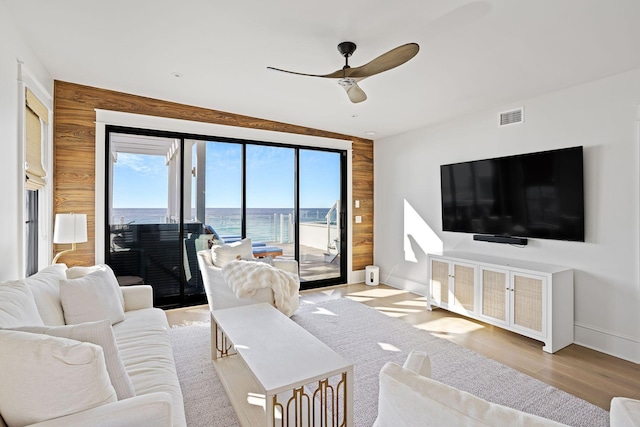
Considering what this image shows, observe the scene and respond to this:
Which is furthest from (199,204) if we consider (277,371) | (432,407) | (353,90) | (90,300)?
(432,407)

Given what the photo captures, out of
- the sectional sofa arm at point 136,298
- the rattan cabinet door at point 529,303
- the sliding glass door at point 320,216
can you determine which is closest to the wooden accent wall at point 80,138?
the sectional sofa arm at point 136,298

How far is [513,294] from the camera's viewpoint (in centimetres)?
325

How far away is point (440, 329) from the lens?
137 inches

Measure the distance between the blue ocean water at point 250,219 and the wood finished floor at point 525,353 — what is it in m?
1.03

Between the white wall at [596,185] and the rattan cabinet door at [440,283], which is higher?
the white wall at [596,185]

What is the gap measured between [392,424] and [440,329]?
309 centimetres

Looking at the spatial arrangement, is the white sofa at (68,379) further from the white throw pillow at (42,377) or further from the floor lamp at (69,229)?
the floor lamp at (69,229)

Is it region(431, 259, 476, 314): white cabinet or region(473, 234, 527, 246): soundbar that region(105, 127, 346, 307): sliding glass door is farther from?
region(473, 234, 527, 246): soundbar

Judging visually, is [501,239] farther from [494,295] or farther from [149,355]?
[149,355]

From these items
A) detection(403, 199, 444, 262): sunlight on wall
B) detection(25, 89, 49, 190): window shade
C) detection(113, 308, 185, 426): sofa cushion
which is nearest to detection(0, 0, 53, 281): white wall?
detection(25, 89, 49, 190): window shade

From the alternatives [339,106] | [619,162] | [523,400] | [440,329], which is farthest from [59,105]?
[619,162]

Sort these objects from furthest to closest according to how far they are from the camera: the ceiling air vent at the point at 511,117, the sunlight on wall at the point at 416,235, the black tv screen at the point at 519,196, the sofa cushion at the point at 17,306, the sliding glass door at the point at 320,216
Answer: the sliding glass door at the point at 320,216, the sunlight on wall at the point at 416,235, the ceiling air vent at the point at 511,117, the black tv screen at the point at 519,196, the sofa cushion at the point at 17,306

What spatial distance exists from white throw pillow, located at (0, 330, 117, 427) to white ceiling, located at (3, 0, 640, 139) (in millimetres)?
1963

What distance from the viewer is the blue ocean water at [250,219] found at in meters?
3.98
